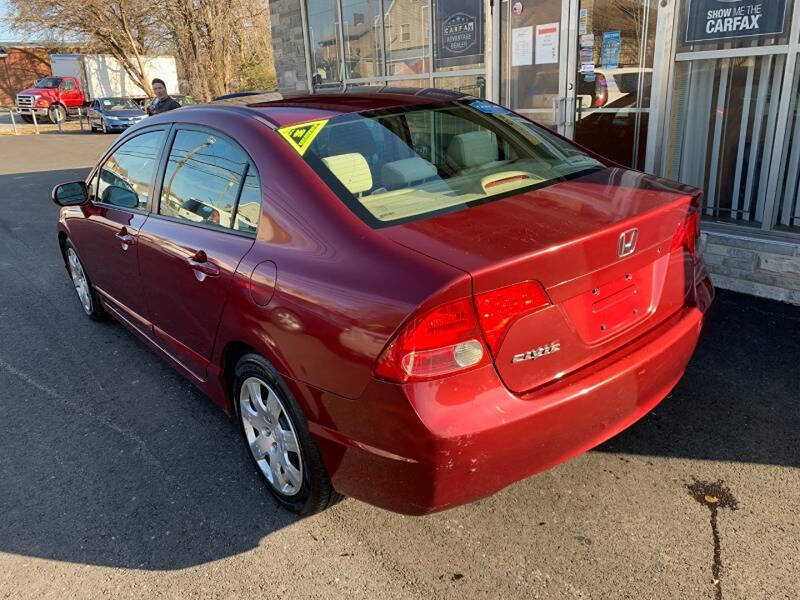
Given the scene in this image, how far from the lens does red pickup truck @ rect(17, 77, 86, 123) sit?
30.9m

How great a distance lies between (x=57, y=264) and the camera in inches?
273

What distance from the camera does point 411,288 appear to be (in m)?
1.98

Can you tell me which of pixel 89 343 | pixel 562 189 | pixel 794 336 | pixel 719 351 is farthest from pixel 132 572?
pixel 794 336

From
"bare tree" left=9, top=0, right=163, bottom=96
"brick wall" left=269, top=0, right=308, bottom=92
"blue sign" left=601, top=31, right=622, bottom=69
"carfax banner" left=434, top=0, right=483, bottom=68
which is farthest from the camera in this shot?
"bare tree" left=9, top=0, right=163, bottom=96

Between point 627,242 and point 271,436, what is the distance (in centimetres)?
165

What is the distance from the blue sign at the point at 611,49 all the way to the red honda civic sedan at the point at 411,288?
3.36 metres

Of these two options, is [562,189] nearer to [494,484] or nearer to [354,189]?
[354,189]

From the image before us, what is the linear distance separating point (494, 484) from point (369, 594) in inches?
24.8

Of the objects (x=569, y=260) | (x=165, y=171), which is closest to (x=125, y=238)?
(x=165, y=171)

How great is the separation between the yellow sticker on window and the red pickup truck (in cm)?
3285

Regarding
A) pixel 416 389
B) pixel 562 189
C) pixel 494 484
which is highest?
pixel 562 189

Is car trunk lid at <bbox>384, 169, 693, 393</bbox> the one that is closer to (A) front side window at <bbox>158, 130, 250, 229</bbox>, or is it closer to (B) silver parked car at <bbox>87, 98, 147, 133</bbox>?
(A) front side window at <bbox>158, 130, 250, 229</bbox>

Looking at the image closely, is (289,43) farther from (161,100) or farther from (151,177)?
(151,177)

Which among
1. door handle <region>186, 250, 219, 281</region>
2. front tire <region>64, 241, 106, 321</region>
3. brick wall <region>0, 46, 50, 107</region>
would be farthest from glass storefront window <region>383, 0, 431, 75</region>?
brick wall <region>0, 46, 50, 107</region>
